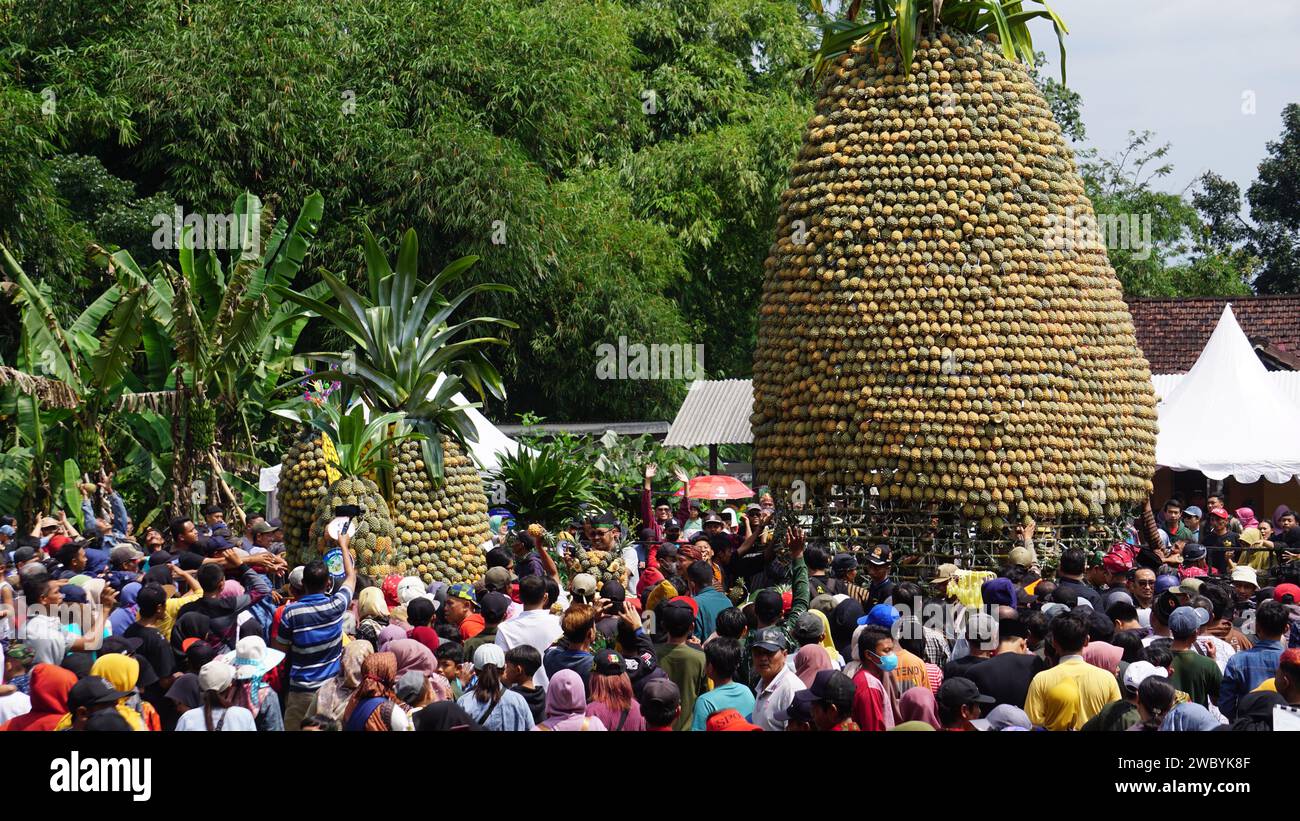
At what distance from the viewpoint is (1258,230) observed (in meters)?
51.6

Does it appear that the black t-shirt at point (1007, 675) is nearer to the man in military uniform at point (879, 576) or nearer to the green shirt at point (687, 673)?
the green shirt at point (687, 673)

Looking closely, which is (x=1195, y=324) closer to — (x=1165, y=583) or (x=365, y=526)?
(x=1165, y=583)

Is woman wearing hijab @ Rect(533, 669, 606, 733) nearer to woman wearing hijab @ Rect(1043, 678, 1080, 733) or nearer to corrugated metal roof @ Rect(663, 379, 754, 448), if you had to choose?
woman wearing hijab @ Rect(1043, 678, 1080, 733)

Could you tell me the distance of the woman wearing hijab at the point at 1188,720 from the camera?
21.4 feet

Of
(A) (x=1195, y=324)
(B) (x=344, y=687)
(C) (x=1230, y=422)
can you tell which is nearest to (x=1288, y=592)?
(B) (x=344, y=687)

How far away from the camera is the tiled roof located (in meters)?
32.9

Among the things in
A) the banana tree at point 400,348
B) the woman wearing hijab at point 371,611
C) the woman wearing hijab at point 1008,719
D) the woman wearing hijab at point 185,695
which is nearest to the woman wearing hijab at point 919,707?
the woman wearing hijab at point 1008,719

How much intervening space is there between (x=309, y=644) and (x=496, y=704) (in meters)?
1.55

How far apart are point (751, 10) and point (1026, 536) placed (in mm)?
33245

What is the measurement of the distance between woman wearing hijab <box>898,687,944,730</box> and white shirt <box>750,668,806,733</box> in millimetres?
522

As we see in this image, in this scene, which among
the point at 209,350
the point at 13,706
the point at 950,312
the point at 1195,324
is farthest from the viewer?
the point at 1195,324

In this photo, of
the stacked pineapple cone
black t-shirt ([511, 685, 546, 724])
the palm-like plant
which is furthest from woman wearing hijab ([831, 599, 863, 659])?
the palm-like plant

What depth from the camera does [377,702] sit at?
7.09 meters
